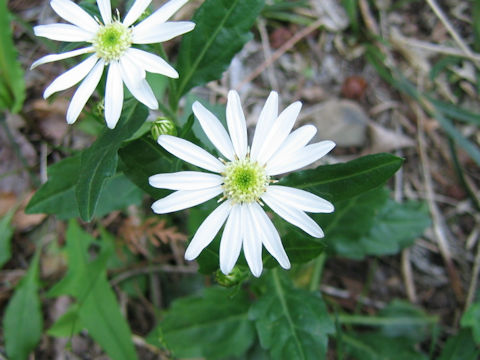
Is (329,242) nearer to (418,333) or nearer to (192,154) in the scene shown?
(418,333)

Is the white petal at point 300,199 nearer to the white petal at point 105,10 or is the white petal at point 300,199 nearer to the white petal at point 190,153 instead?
the white petal at point 190,153

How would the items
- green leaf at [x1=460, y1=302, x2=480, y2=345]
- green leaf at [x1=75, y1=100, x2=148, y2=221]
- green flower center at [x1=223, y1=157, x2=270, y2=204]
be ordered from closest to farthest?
green leaf at [x1=75, y1=100, x2=148, y2=221]
green flower center at [x1=223, y1=157, x2=270, y2=204]
green leaf at [x1=460, y1=302, x2=480, y2=345]

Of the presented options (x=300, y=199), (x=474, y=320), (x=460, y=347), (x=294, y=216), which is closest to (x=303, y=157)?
(x=300, y=199)

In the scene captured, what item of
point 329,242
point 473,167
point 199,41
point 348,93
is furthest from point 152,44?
point 473,167

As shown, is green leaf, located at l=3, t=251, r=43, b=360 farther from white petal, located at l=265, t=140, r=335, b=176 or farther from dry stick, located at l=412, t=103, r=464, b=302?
dry stick, located at l=412, t=103, r=464, b=302

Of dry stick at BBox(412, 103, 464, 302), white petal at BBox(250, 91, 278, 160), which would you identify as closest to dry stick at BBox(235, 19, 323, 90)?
dry stick at BBox(412, 103, 464, 302)
